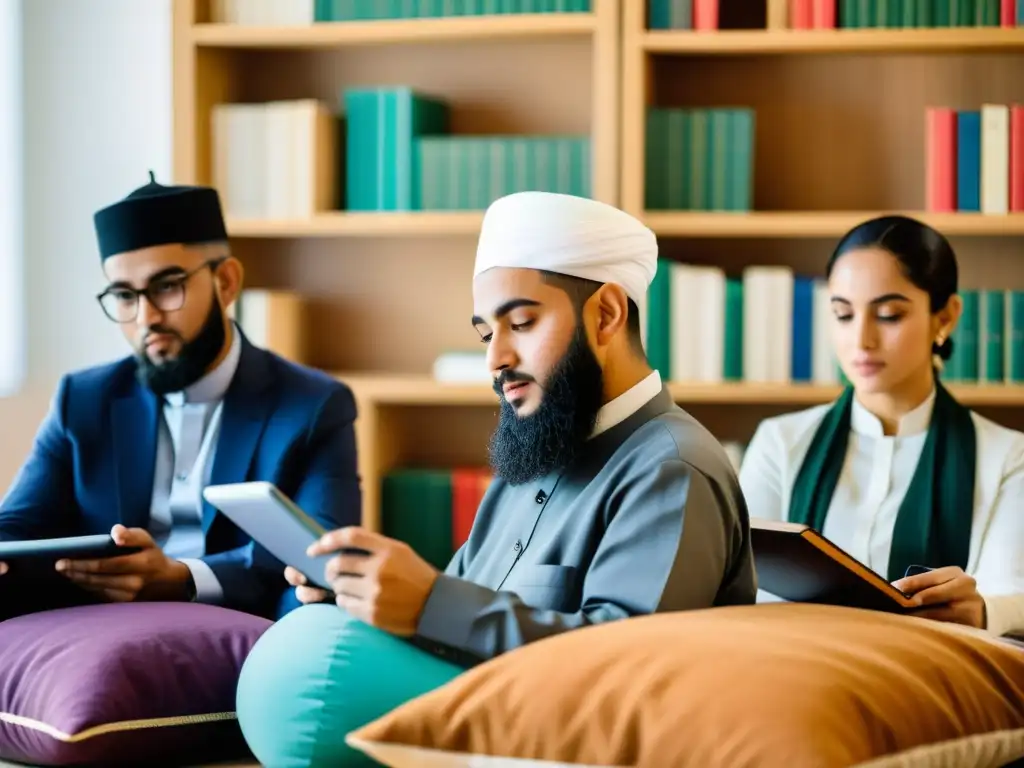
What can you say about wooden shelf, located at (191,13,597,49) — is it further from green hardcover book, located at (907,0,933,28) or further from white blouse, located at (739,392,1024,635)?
white blouse, located at (739,392,1024,635)

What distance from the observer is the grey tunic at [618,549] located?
162 centimetres

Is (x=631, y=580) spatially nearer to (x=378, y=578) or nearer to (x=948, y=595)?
(x=378, y=578)

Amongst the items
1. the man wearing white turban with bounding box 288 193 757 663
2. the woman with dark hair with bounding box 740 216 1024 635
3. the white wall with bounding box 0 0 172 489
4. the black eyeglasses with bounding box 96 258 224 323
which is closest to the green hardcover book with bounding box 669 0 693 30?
the woman with dark hair with bounding box 740 216 1024 635

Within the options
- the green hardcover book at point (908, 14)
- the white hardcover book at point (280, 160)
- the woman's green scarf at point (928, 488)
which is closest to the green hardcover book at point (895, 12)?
the green hardcover book at point (908, 14)

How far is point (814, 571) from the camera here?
1.92 metres

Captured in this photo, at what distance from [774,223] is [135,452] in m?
1.73

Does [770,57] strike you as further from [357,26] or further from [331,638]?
[331,638]

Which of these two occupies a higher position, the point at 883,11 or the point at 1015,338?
the point at 883,11

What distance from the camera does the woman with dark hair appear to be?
264 cm

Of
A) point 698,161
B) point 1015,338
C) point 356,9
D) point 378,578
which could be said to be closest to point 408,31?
point 356,9

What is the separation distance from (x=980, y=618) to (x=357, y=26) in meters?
2.33

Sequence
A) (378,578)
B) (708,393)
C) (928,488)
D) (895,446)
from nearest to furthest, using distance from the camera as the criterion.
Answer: (378,578), (928,488), (895,446), (708,393)

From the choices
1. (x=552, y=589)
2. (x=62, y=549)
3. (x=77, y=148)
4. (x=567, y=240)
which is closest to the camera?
(x=552, y=589)

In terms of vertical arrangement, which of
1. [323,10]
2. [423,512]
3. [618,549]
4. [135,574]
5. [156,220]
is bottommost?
[423,512]
